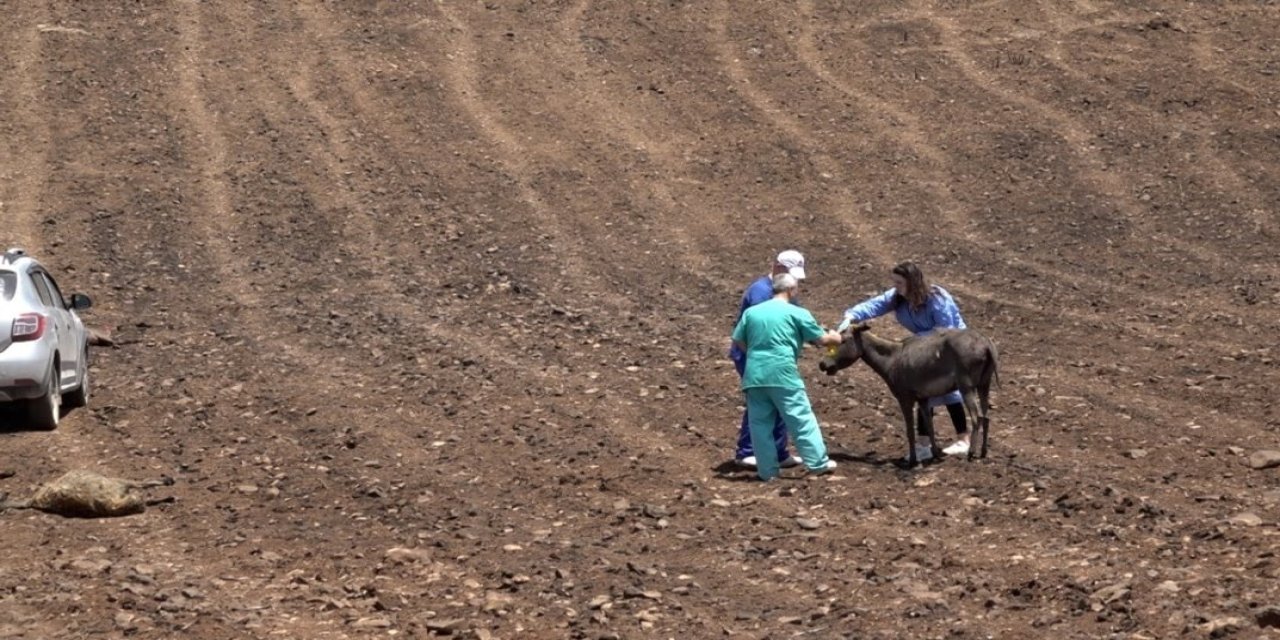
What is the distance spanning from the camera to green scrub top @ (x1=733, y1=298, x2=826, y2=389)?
13.1 meters

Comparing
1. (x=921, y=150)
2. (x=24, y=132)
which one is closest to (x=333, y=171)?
(x=24, y=132)

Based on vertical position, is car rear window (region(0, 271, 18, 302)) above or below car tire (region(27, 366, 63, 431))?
above

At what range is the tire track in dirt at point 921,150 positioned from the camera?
2189cm

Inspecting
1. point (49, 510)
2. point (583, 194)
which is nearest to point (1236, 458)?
point (49, 510)

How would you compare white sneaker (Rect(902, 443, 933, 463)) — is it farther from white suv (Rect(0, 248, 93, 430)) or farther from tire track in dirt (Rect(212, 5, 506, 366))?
white suv (Rect(0, 248, 93, 430))

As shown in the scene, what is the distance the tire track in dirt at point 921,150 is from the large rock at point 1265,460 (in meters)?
7.53

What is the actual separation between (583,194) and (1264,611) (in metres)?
18.2

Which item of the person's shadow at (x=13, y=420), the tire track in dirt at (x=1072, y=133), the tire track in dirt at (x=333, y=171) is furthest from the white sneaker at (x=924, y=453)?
the tire track in dirt at (x=1072, y=133)

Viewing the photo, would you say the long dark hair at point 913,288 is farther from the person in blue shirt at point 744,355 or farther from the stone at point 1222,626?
the stone at point 1222,626

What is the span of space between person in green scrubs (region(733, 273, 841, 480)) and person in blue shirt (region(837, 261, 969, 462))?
608 millimetres

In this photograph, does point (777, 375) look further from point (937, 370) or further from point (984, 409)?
point (984, 409)

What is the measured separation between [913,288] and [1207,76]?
17223 mm

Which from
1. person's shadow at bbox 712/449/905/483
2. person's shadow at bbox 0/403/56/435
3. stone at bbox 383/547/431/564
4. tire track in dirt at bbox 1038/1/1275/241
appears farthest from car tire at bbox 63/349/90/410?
tire track in dirt at bbox 1038/1/1275/241

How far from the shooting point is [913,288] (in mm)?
13594
